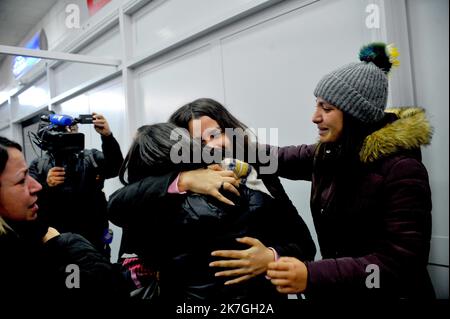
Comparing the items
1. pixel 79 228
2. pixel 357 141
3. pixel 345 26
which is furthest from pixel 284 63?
pixel 79 228

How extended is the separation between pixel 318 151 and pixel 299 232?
301 mm

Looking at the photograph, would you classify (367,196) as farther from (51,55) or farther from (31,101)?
(31,101)

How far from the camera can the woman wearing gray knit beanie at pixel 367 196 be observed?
2.56ft

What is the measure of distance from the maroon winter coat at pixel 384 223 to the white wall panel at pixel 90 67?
90.2 inches

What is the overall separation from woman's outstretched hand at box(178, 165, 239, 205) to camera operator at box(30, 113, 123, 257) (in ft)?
3.09

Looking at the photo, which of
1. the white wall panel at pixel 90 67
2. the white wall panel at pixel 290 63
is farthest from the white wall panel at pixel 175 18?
the white wall panel at pixel 90 67

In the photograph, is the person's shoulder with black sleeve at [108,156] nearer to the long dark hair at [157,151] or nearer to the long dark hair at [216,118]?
the long dark hair at [216,118]

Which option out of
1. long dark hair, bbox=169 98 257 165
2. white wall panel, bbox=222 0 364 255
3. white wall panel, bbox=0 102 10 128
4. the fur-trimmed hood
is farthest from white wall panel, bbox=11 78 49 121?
the fur-trimmed hood

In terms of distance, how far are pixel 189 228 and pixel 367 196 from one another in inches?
18.9

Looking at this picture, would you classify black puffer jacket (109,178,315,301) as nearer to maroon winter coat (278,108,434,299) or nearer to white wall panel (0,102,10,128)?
maroon winter coat (278,108,434,299)

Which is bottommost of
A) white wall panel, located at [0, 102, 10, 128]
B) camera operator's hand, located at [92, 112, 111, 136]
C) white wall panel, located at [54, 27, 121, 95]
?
camera operator's hand, located at [92, 112, 111, 136]

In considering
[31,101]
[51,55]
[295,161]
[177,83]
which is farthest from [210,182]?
[31,101]

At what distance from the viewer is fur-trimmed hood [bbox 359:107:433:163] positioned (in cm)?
84

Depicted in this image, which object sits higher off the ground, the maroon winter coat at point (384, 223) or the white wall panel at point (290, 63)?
the white wall panel at point (290, 63)
